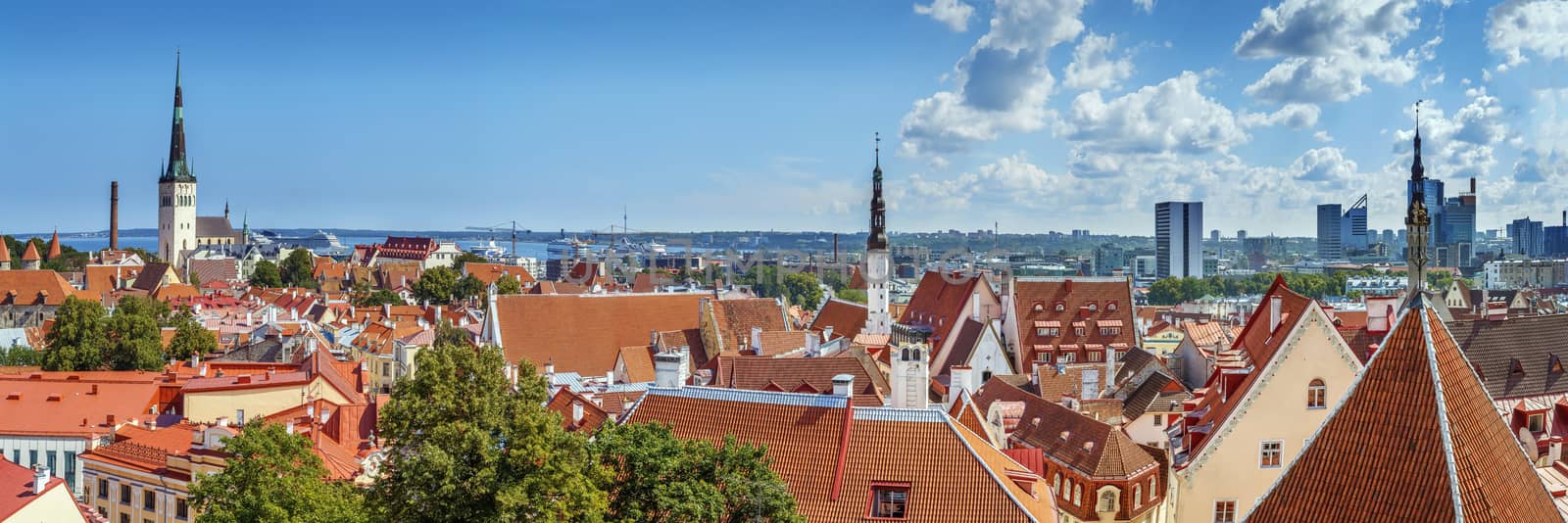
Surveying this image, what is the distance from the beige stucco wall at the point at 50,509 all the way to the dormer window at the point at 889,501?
75.1 feet

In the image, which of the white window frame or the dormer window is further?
the white window frame

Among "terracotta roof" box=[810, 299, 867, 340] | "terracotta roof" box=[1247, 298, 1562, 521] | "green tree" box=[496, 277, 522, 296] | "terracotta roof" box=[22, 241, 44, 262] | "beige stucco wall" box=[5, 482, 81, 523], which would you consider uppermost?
"terracotta roof" box=[22, 241, 44, 262]

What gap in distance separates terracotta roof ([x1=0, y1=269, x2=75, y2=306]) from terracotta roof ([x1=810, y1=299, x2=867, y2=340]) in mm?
69589

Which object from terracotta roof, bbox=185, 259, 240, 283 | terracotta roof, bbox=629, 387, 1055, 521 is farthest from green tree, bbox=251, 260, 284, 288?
terracotta roof, bbox=629, 387, 1055, 521

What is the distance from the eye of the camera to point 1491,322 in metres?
42.7

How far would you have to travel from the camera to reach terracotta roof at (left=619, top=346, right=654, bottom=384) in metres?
57.7

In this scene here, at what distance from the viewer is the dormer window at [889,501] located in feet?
83.6

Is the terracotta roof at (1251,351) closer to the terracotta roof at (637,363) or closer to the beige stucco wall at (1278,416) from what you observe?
the beige stucco wall at (1278,416)

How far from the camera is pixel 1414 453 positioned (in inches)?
649

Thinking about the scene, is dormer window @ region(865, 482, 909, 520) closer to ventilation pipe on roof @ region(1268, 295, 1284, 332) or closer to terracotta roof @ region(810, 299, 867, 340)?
ventilation pipe on roof @ region(1268, 295, 1284, 332)

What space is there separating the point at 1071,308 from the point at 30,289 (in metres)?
92.8

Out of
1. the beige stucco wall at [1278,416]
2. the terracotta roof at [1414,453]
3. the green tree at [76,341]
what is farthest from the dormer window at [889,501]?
the green tree at [76,341]

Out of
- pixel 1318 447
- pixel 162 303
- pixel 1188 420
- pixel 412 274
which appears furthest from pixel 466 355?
pixel 412 274

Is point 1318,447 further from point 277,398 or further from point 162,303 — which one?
point 162,303
